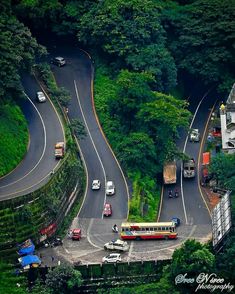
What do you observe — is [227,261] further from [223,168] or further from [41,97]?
[41,97]

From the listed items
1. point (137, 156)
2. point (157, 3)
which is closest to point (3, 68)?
point (137, 156)

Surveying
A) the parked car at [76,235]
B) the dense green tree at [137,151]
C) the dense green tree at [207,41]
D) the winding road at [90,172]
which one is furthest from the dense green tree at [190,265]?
the dense green tree at [207,41]

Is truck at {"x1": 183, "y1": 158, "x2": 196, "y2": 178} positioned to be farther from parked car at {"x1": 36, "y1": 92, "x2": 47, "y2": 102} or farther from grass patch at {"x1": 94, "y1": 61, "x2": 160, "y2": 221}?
parked car at {"x1": 36, "y1": 92, "x2": 47, "y2": 102}

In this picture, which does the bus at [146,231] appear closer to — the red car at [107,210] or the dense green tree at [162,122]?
the red car at [107,210]

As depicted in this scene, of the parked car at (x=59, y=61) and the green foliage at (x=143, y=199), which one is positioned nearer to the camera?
the green foliage at (x=143, y=199)

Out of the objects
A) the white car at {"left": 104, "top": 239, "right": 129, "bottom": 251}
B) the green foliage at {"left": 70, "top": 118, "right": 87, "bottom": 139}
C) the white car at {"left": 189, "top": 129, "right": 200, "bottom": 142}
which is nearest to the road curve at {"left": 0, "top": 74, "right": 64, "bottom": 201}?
the green foliage at {"left": 70, "top": 118, "right": 87, "bottom": 139}
